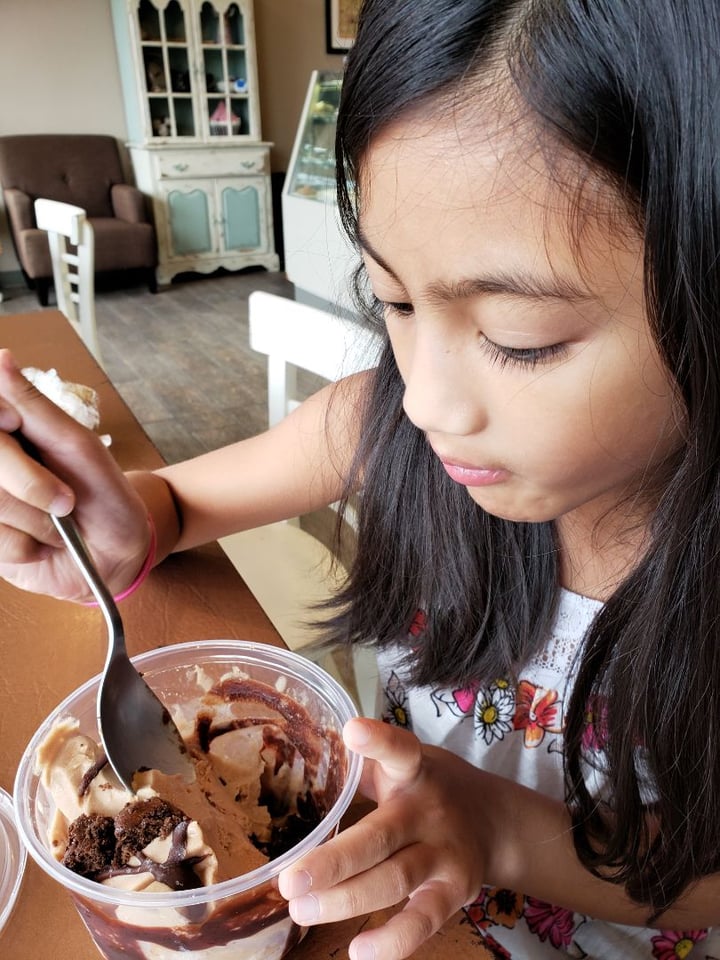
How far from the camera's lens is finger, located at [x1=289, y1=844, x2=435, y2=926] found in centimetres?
35

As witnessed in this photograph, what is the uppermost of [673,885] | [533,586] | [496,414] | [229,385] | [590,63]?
[590,63]

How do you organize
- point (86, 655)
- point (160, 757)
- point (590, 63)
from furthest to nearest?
point (86, 655) < point (160, 757) < point (590, 63)

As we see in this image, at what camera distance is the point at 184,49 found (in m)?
4.59

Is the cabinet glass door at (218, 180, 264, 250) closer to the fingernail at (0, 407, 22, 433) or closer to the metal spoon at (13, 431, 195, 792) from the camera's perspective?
the fingernail at (0, 407, 22, 433)

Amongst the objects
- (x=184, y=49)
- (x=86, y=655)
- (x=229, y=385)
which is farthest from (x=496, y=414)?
(x=184, y=49)

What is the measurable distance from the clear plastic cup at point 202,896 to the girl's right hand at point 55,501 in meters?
0.16

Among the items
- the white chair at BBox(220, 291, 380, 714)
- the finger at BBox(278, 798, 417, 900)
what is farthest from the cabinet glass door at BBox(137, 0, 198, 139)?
the finger at BBox(278, 798, 417, 900)

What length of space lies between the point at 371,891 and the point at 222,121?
17.3ft

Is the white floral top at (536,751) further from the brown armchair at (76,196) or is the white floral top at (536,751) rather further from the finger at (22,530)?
the brown armchair at (76,196)

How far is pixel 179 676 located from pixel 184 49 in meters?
5.15

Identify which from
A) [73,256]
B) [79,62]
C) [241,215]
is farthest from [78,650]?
[79,62]

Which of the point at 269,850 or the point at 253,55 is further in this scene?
the point at 253,55

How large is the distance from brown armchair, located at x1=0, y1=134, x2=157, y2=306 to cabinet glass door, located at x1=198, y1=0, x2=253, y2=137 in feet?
2.42

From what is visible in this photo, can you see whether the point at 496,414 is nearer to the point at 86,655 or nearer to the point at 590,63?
the point at 590,63
